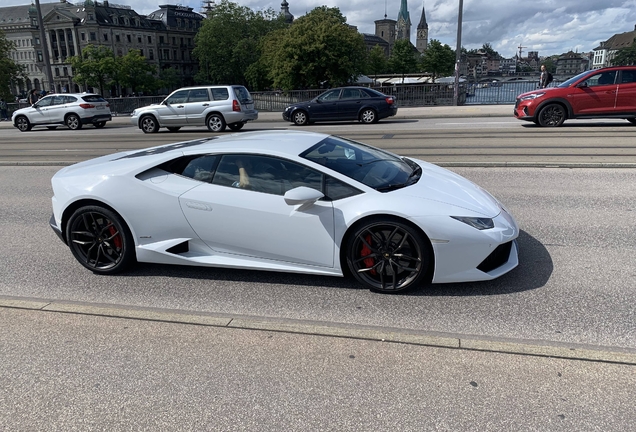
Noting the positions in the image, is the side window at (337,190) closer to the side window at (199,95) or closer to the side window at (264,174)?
the side window at (264,174)

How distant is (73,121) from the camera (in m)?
22.3

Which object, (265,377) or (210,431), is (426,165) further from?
(210,431)

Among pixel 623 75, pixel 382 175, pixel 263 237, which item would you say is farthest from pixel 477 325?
pixel 623 75

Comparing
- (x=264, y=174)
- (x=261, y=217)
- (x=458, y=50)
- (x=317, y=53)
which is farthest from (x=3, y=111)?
(x=261, y=217)

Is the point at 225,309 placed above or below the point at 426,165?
below

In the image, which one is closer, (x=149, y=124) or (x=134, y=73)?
(x=149, y=124)

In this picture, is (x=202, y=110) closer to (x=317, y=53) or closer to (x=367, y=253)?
(x=367, y=253)

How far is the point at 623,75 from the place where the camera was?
13953 millimetres

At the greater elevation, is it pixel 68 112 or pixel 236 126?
pixel 68 112

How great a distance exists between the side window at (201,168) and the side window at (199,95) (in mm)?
14765

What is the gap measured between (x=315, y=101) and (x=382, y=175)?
16.5 meters

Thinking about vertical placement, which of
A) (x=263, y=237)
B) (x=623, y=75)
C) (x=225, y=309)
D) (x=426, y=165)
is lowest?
(x=225, y=309)

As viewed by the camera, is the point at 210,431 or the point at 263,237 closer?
the point at 210,431

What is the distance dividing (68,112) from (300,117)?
10.7 meters
